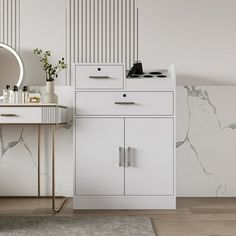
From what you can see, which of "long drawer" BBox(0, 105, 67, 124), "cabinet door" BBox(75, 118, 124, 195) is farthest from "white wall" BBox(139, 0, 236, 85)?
"long drawer" BBox(0, 105, 67, 124)

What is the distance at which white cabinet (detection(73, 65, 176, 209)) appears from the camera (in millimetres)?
2850

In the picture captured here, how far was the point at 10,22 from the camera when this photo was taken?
131 inches

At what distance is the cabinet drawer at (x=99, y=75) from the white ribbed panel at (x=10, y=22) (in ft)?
2.73

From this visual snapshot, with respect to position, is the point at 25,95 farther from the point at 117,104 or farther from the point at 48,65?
the point at 117,104

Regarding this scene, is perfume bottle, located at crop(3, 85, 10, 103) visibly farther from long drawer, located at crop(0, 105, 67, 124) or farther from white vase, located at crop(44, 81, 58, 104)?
long drawer, located at crop(0, 105, 67, 124)

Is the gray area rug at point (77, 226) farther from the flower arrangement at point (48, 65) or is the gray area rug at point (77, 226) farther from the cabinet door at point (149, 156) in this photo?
the flower arrangement at point (48, 65)

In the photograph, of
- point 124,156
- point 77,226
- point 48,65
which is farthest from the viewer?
point 48,65

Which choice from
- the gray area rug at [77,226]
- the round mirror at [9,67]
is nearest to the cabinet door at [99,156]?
the gray area rug at [77,226]

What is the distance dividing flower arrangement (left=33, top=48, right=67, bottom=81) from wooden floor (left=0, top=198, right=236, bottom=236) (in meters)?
1.08

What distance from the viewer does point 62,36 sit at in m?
3.34

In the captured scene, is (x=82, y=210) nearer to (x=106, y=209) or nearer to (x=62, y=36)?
(x=106, y=209)

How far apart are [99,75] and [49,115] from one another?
0.51m

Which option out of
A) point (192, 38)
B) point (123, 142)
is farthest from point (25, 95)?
point (192, 38)

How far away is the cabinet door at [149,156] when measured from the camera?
9.36 feet
